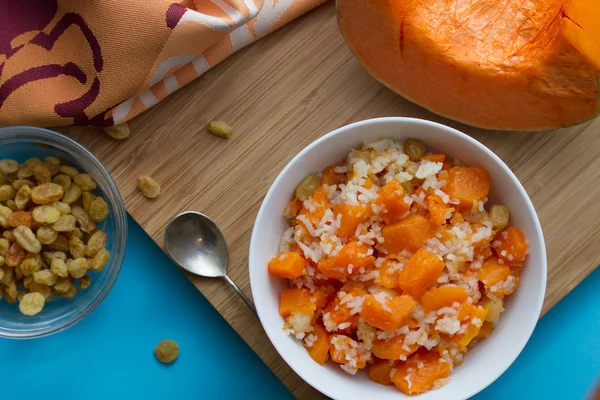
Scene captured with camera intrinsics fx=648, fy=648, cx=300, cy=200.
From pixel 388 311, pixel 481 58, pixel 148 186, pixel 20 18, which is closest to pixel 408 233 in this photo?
pixel 388 311

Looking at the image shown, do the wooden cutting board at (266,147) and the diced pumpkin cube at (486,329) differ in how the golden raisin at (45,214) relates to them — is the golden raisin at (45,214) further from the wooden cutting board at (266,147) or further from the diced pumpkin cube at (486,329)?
the diced pumpkin cube at (486,329)

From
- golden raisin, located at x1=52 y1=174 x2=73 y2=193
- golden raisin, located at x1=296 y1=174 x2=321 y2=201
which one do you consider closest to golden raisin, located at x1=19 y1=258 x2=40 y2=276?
golden raisin, located at x1=52 y1=174 x2=73 y2=193

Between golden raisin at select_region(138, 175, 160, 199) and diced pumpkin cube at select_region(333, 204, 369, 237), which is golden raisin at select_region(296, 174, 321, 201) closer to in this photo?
diced pumpkin cube at select_region(333, 204, 369, 237)

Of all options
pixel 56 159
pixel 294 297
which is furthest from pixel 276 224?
pixel 56 159

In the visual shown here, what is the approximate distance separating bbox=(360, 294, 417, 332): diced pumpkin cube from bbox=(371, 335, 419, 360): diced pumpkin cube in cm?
6

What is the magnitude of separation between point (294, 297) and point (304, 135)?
50cm

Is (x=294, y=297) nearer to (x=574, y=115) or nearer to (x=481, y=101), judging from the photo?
(x=481, y=101)

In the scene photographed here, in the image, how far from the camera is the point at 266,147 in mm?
1885

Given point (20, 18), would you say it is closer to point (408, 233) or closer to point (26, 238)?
point (26, 238)

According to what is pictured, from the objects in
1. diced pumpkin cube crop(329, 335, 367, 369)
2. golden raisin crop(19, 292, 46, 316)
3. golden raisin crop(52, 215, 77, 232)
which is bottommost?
golden raisin crop(19, 292, 46, 316)

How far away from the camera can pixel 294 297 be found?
1.63 meters

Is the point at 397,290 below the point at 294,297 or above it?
above

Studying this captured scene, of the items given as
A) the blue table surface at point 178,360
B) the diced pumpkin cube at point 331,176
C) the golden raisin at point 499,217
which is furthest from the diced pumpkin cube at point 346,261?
the blue table surface at point 178,360

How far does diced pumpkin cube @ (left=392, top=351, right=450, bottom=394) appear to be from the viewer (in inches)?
61.7
